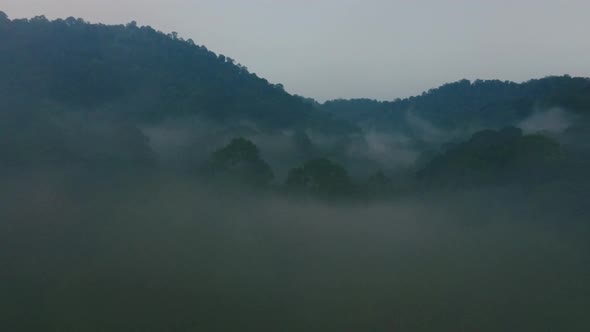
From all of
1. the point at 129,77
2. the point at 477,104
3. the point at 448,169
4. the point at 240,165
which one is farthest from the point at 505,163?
the point at 477,104

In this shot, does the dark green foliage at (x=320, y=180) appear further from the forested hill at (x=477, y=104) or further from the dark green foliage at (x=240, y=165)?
the forested hill at (x=477, y=104)

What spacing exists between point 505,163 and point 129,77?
25.0 m

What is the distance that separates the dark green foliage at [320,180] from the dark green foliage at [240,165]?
1.42 metres

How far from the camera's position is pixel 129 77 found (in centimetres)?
3688

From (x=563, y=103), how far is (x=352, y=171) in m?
13.9

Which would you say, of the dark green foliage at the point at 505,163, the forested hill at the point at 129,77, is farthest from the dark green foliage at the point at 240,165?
the forested hill at the point at 129,77

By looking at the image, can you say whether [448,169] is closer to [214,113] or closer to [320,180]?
[320,180]

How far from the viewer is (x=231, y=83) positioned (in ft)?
139

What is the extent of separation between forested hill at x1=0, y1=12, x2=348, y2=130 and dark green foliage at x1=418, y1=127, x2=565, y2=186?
659 inches

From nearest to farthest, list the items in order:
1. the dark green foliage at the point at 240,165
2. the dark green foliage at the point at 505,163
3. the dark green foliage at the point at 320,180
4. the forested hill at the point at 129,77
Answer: the dark green foliage at the point at 505,163 < the dark green foliage at the point at 320,180 < the dark green foliage at the point at 240,165 < the forested hill at the point at 129,77

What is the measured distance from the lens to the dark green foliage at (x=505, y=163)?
2155 cm

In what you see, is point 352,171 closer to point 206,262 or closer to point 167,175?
point 167,175

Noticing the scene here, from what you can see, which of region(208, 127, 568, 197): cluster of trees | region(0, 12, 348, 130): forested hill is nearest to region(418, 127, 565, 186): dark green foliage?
region(208, 127, 568, 197): cluster of trees

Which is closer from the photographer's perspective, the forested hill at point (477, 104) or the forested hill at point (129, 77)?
the forested hill at point (129, 77)
